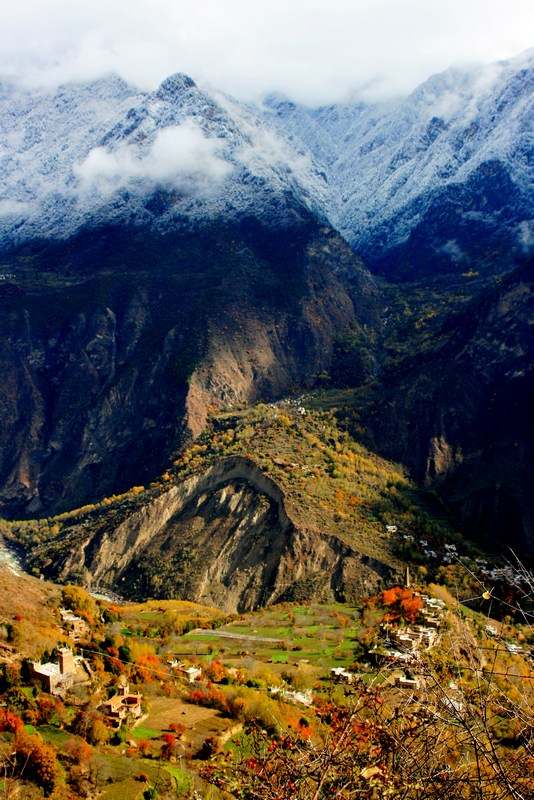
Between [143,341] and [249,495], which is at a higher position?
[143,341]

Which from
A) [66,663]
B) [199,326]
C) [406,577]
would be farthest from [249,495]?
[199,326]

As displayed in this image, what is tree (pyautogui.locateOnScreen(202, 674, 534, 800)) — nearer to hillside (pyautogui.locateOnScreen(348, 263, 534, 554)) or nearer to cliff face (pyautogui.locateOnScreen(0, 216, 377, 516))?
hillside (pyautogui.locateOnScreen(348, 263, 534, 554))


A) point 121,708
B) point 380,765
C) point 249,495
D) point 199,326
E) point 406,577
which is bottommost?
point 406,577

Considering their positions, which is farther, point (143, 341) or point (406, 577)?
point (143, 341)

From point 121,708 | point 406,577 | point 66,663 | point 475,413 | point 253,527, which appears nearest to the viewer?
point 121,708

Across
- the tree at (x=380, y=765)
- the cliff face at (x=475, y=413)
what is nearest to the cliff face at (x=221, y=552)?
the cliff face at (x=475, y=413)

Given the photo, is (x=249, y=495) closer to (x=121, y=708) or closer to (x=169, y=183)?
(x=121, y=708)
